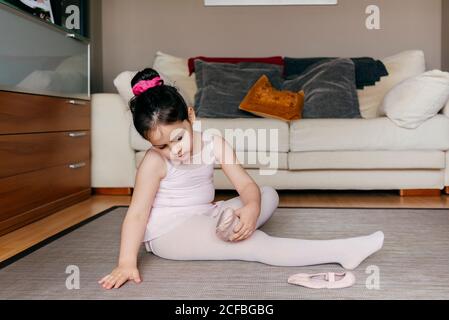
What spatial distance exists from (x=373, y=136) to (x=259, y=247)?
1668 millimetres

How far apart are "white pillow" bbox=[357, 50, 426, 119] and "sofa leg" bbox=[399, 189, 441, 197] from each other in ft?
2.37

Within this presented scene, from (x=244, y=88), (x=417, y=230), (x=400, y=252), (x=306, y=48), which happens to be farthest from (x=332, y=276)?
(x=306, y=48)

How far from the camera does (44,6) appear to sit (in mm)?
3213

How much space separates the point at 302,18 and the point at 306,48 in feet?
0.79

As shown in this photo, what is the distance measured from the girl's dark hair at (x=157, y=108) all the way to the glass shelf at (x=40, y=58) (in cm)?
101

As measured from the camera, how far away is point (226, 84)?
3.54m

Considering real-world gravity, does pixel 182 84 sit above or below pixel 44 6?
below

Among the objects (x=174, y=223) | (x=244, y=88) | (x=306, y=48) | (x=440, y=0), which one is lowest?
(x=174, y=223)

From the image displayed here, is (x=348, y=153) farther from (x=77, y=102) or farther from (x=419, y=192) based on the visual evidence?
(x=77, y=102)

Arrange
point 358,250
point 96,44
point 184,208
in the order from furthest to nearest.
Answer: point 96,44 → point 184,208 → point 358,250

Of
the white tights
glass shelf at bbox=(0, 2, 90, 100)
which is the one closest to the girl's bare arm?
the white tights

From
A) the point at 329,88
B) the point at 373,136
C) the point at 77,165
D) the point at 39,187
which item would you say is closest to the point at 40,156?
the point at 39,187

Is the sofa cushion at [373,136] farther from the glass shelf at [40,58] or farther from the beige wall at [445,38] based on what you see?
the glass shelf at [40,58]

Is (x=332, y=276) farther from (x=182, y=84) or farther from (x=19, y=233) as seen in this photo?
(x=182, y=84)
